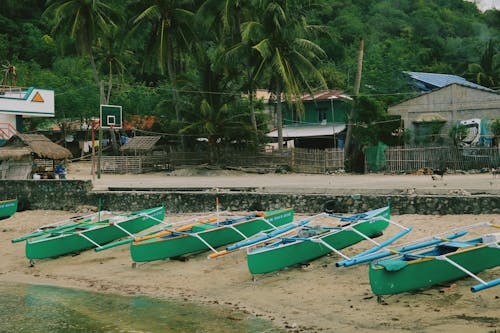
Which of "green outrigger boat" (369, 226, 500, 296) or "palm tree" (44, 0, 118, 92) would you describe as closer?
"green outrigger boat" (369, 226, 500, 296)

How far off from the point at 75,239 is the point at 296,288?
6.56m

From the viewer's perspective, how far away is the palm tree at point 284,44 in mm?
31203

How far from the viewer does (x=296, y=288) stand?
11164mm

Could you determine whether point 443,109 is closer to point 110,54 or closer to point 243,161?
point 243,161

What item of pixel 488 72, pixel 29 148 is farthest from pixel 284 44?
pixel 488 72

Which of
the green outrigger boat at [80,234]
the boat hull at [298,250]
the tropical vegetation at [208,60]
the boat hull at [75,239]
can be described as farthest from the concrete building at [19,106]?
the boat hull at [298,250]

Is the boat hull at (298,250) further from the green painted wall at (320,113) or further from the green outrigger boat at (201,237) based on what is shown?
the green painted wall at (320,113)

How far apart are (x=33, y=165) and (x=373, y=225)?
19.4 metres

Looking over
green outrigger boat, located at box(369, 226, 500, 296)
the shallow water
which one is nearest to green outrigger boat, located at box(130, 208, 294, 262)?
the shallow water

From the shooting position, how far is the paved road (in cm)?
1848

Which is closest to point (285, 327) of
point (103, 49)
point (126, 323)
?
point (126, 323)

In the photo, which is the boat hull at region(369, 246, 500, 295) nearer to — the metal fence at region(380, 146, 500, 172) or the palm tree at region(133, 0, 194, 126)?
the metal fence at region(380, 146, 500, 172)

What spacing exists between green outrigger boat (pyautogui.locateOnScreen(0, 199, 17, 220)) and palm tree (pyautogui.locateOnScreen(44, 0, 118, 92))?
60.3ft

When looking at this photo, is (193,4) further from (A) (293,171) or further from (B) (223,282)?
(B) (223,282)
